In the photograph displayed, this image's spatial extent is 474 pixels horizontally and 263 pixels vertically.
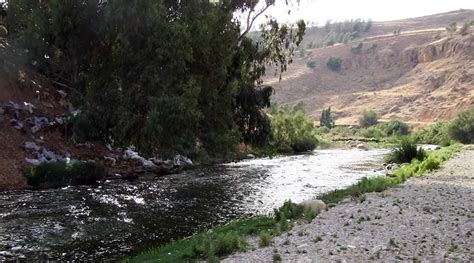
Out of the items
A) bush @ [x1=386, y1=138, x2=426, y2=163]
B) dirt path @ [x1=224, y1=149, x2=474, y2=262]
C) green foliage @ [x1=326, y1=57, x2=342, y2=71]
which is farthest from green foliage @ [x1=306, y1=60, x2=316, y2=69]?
dirt path @ [x1=224, y1=149, x2=474, y2=262]

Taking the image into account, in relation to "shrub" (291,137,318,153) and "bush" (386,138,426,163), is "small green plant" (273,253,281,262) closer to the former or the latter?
"bush" (386,138,426,163)

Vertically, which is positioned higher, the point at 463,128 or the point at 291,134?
the point at 291,134

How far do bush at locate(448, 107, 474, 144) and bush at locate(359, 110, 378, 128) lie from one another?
97.0ft

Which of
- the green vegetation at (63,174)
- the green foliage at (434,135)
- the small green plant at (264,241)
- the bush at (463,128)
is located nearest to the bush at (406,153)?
the green vegetation at (63,174)

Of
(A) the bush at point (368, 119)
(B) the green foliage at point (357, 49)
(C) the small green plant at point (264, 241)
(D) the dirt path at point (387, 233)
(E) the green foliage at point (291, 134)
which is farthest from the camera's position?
(B) the green foliage at point (357, 49)

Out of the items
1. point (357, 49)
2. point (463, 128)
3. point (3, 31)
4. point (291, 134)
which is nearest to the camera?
point (3, 31)

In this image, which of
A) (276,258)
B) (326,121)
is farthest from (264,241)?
(326,121)

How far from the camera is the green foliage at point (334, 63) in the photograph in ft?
441

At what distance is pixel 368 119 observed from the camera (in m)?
92.7

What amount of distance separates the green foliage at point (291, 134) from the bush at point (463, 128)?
21048 millimetres

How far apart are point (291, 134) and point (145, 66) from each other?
34396 mm

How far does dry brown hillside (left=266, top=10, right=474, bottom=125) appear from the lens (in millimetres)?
95312

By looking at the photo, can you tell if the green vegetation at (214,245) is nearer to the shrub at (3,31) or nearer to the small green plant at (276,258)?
the small green plant at (276,258)

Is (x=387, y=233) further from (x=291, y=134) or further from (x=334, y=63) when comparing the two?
(x=334, y=63)
